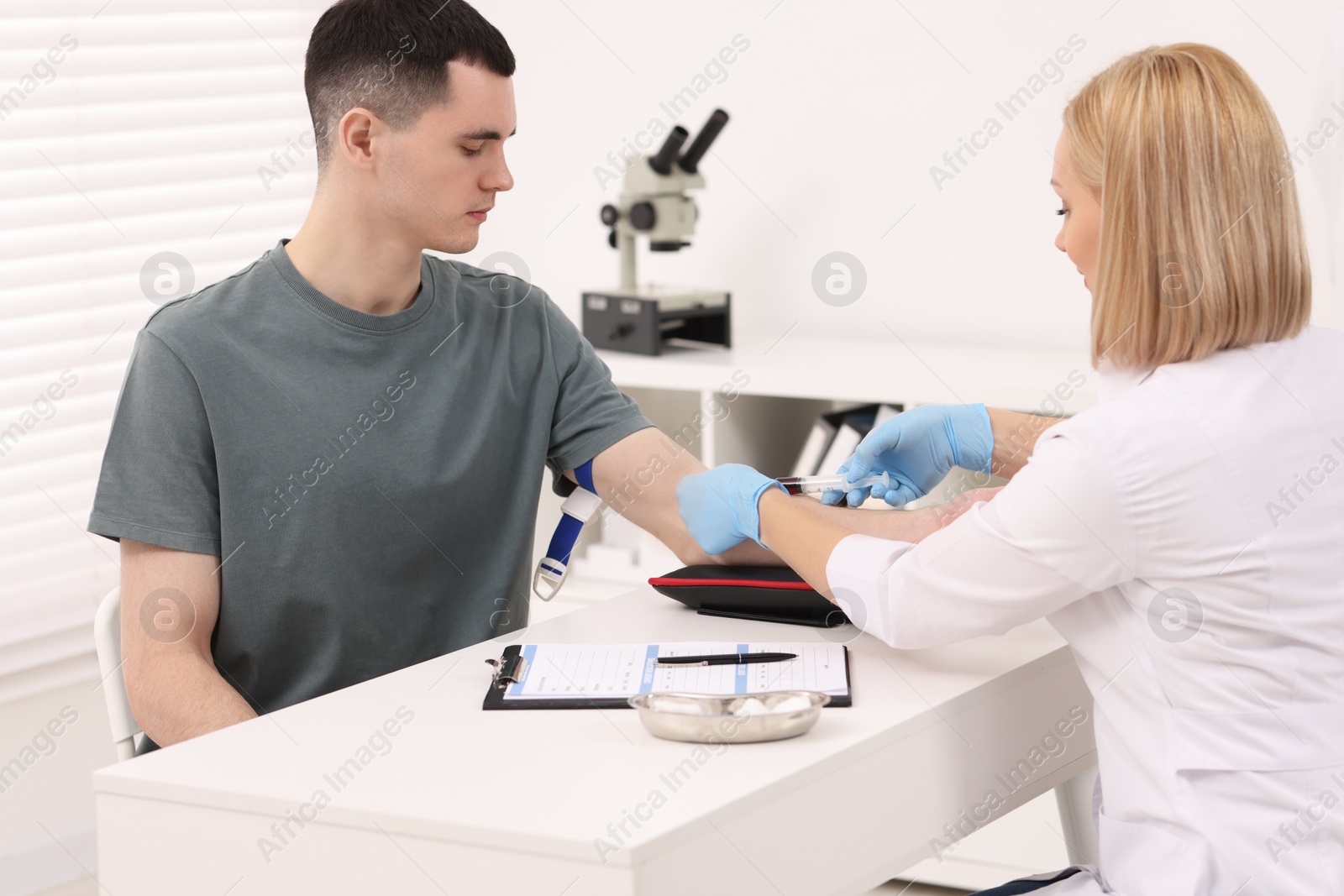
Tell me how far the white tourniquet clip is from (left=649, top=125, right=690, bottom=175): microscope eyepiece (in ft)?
3.52

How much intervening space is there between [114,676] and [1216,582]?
1122 millimetres

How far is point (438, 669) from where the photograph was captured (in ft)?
4.44

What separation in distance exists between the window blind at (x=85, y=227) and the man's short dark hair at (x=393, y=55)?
1123mm

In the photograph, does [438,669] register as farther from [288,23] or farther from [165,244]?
[288,23]

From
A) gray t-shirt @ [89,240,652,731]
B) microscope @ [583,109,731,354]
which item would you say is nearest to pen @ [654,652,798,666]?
gray t-shirt @ [89,240,652,731]

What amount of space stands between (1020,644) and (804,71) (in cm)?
180

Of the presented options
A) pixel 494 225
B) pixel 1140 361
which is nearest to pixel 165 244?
pixel 494 225

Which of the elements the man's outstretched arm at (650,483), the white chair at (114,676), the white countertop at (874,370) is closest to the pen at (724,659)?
the man's outstretched arm at (650,483)

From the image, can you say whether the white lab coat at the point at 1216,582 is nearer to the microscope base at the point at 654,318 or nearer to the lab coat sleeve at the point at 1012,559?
the lab coat sleeve at the point at 1012,559

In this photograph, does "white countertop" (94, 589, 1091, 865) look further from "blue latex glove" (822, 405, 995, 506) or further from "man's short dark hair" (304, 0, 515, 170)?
"man's short dark hair" (304, 0, 515, 170)

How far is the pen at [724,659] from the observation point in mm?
1305

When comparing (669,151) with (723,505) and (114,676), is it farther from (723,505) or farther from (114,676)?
(114,676)

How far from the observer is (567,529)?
1724 millimetres

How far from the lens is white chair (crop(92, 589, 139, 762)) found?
1465 millimetres
